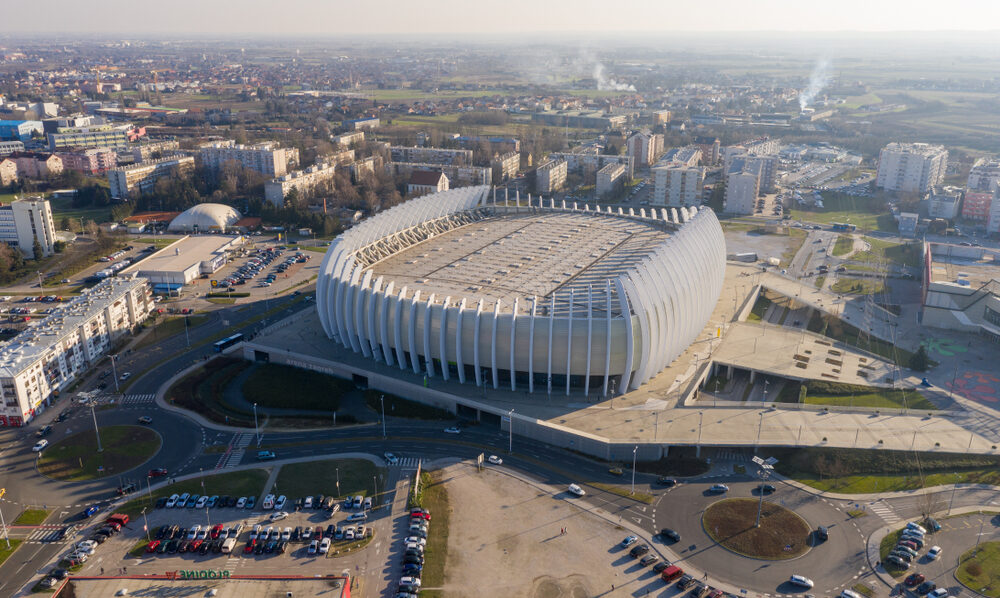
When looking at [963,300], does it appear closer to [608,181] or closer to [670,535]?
[670,535]

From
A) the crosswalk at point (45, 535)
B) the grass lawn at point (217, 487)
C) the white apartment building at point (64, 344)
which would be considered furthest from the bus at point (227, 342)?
the crosswalk at point (45, 535)

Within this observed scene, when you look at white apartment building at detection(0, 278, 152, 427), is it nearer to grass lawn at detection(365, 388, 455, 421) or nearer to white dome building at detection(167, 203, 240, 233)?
grass lawn at detection(365, 388, 455, 421)

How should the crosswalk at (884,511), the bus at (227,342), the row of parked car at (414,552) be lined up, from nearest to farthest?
the row of parked car at (414,552) < the crosswalk at (884,511) < the bus at (227,342)

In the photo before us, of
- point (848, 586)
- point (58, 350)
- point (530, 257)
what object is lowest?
point (848, 586)

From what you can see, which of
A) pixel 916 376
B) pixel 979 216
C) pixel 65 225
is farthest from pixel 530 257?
pixel 979 216

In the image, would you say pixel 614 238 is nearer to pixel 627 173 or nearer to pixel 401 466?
pixel 401 466

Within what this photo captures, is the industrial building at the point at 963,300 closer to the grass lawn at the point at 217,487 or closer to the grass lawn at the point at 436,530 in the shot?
the grass lawn at the point at 436,530
